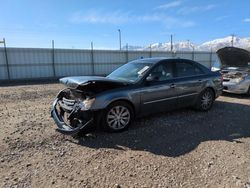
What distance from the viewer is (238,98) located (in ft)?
27.7

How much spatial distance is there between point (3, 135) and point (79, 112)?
176 centimetres

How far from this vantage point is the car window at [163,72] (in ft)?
17.4

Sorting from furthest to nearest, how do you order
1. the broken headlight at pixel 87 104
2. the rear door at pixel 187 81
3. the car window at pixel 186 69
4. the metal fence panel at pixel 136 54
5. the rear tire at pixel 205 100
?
the metal fence panel at pixel 136 54 → the rear tire at pixel 205 100 → the car window at pixel 186 69 → the rear door at pixel 187 81 → the broken headlight at pixel 87 104

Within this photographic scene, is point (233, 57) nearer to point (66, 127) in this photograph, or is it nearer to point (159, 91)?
point (159, 91)

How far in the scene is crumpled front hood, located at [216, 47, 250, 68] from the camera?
8.70m

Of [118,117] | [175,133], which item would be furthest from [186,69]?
[118,117]

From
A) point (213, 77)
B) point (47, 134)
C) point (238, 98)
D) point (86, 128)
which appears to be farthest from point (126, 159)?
point (238, 98)

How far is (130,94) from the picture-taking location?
15.6ft

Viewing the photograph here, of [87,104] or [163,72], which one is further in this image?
[163,72]

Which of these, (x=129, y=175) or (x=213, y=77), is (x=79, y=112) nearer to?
(x=129, y=175)

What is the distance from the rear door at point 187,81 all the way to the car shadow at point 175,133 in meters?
0.44

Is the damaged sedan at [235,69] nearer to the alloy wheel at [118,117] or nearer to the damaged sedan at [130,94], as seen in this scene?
the damaged sedan at [130,94]

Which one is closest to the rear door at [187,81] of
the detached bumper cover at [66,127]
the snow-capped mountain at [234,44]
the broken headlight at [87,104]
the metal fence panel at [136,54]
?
the broken headlight at [87,104]

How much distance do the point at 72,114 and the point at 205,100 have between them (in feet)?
12.5
